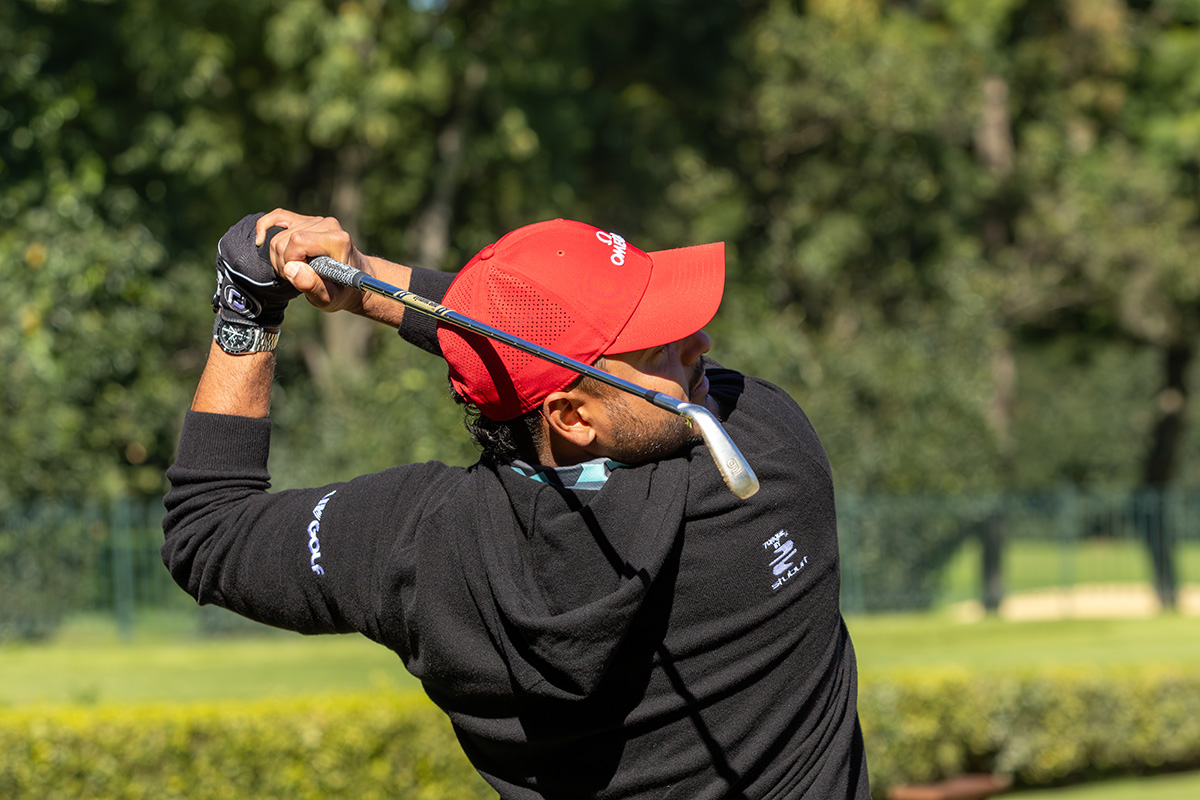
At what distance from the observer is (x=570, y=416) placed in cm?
181

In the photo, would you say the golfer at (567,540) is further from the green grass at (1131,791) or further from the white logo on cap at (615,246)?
the green grass at (1131,791)

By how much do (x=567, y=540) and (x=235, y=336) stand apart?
0.57 meters

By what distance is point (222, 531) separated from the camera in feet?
6.30

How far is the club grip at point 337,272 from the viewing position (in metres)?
1.90

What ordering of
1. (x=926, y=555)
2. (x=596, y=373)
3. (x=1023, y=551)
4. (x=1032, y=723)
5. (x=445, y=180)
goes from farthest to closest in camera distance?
(x=1023, y=551), (x=445, y=180), (x=926, y=555), (x=1032, y=723), (x=596, y=373)

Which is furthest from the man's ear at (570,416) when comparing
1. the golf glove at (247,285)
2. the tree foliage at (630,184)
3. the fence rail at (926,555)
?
the fence rail at (926,555)

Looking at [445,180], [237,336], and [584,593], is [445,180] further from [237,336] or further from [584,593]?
[584,593]

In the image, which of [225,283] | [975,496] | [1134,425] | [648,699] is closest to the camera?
[648,699]

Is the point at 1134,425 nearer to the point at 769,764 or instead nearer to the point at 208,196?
the point at 208,196

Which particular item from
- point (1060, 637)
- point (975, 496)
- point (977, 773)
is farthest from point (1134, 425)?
point (977, 773)

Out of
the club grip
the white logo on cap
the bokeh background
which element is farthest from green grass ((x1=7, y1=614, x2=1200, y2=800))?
the white logo on cap

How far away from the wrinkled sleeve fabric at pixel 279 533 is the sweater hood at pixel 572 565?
0.49 ft

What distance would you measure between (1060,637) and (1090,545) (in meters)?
8.84

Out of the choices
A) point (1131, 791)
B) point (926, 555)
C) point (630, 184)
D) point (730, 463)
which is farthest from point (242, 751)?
point (630, 184)
